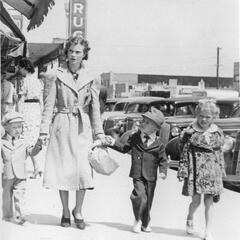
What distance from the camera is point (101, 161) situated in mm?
3559

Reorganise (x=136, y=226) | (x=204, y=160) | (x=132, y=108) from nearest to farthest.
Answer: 1. (x=204, y=160)
2. (x=136, y=226)
3. (x=132, y=108)

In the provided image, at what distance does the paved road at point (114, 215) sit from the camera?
143 inches

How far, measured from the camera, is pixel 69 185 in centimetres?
356

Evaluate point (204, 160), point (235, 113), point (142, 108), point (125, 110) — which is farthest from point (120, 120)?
point (235, 113)

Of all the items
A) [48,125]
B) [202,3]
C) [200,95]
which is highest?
[202,3]

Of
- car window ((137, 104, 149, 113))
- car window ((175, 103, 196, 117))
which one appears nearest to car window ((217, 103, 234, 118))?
car window ((175, 103, 196, 117))

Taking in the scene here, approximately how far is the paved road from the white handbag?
8 cm

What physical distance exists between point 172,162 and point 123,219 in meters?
0.64

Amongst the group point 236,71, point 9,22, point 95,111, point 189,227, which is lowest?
point 189,227

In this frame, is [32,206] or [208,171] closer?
[208,171]

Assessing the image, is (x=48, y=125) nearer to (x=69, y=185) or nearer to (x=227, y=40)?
(x=69, y=185)

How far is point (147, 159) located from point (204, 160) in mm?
458

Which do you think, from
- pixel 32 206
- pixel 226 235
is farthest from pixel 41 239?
pixel 226 235

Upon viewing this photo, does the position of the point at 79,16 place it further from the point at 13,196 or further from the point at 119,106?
the point at 13,196
